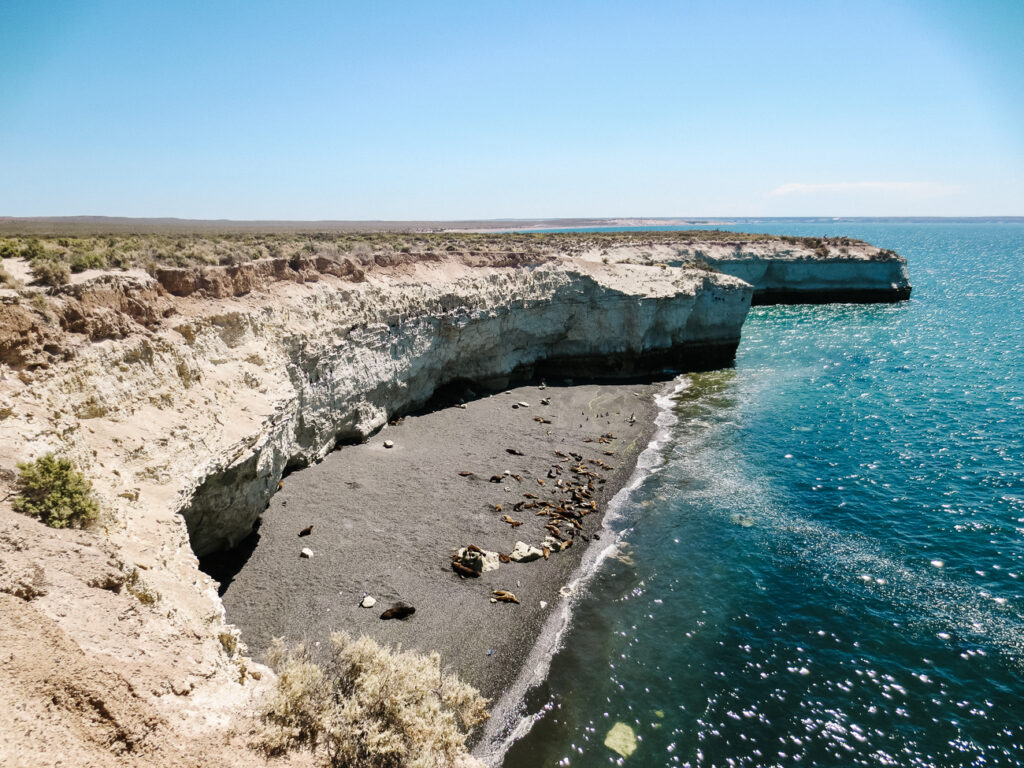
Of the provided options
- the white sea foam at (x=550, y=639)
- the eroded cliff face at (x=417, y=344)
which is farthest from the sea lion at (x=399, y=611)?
the eroded cliff face at (x=417, y=344)

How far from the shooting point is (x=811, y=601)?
51.9ft

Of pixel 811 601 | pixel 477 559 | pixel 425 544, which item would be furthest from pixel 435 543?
pixel 811 601

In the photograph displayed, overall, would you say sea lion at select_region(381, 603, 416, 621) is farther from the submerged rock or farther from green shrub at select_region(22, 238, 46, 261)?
green shrub at select_region(22, 238, 46, 261)

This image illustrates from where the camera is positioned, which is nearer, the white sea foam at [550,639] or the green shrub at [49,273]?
the white sea foam at [550,639]

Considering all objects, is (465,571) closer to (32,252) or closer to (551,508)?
(551,508)

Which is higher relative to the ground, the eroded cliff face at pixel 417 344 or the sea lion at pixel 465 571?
the eroded cliff face at pixel 417 344

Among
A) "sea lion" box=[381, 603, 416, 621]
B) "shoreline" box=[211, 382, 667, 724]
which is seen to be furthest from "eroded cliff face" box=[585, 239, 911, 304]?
"sea lion" box=[381, 603, 416, 621]

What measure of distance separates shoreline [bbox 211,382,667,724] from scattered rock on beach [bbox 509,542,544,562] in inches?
8.2

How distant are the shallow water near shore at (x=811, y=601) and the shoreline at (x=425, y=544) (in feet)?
4.96

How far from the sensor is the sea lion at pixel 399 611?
14250 millimetres

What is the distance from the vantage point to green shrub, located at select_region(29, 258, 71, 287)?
45.3 feet

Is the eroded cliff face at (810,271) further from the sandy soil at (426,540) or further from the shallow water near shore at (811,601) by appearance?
the sandy soil at (426,540)

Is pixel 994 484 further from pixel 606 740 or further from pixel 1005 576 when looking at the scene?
pixel 606 740

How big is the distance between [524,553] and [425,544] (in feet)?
11.2
